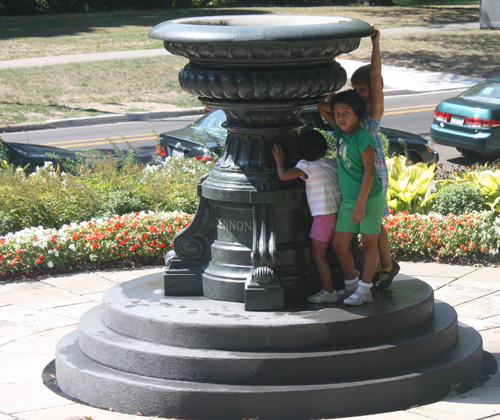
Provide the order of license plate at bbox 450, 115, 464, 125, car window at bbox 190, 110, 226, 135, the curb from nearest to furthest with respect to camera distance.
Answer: car window at bbox 190, 110, 226, 135 → license plate at bbox 450, 115, 464, 125 → the curb

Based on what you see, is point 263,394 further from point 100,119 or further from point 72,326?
point 100,119

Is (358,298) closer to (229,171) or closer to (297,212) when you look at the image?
(297,212)

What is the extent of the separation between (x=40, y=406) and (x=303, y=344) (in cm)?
166

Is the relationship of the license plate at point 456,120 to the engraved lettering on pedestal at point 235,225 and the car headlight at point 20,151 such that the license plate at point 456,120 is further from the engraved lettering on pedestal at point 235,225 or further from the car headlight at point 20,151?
the engraved lettering on pedestal at point 235,225

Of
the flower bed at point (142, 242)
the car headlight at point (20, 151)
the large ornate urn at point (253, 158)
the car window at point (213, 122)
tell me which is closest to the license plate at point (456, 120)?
the car window at point (213, 122)

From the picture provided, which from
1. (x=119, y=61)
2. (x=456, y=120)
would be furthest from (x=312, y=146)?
(x=119, y=61)

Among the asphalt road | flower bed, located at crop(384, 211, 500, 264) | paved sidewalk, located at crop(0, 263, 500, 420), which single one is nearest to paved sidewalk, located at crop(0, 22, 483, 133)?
the asphalt road

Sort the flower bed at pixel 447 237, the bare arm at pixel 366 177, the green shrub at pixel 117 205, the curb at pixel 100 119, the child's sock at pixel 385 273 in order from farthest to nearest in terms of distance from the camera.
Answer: the curb at pixel 100 119
the green shrub at pixel 117 205
the flower bed at pixel 447 237
the child's sock at pixel 385 273
the bare arm at pixel 366 177

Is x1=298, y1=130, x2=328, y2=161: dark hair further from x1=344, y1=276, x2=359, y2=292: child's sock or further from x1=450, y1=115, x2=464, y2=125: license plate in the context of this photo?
x1=450, y1=115, x2=464, y2=125: license plate

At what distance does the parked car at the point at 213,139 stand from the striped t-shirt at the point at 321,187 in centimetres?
465

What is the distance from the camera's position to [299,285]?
4.54m

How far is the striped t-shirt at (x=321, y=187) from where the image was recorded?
440 centimetres

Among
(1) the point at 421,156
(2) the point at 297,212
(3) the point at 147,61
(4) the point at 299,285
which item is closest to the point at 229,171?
(2) the point at 297,212

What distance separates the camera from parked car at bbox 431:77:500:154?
1254cm
